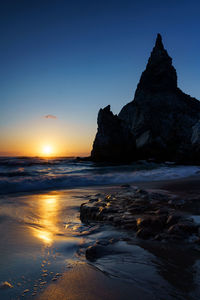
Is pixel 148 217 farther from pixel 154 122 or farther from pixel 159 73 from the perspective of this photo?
pixel 159 73

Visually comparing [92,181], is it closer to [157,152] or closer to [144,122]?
[157,152]

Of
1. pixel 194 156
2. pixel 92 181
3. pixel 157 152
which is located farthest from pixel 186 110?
pixel 92 181

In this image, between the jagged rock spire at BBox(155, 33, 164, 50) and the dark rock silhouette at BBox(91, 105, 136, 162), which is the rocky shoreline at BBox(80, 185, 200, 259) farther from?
the jagged rock spire at BBox(155, 33, 164, 50)

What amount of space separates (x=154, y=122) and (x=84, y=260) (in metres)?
40.1

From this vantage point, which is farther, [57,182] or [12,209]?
[57,182]

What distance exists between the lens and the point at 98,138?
93.8 ft

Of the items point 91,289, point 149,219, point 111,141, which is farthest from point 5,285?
point 111,141

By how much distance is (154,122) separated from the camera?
130ft

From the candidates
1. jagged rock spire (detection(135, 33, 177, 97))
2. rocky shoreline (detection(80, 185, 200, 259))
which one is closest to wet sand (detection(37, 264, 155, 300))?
rocky shoreline (detection(80, 185, 200, 259))

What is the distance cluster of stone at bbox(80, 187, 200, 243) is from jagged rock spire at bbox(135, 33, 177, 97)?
145 ft

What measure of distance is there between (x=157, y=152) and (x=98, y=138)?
37.1 feet

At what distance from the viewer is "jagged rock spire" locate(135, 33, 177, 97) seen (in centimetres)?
4397

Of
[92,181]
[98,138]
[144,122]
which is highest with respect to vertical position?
[144,122]

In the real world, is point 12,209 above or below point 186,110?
below
